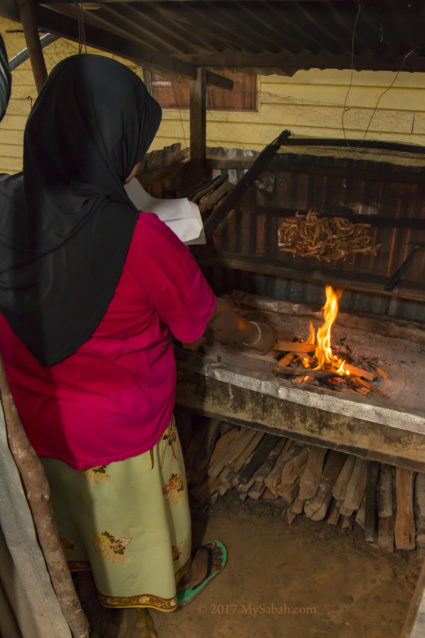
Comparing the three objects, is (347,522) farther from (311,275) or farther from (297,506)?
(311,275)

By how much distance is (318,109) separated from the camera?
5.37 meters

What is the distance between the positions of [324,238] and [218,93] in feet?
12.3

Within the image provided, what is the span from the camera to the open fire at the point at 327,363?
9.52 feet

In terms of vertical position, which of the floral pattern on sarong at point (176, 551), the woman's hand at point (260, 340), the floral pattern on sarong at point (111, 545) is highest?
the woman's hand at point (260, 340)

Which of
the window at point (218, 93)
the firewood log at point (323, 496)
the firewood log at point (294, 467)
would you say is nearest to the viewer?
the firewood log at point (323, 496)

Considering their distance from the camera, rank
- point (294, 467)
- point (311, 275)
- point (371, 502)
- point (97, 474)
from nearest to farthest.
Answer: point (97, 474) < point (311, 275) < point (371, 502) < point (294, 467)

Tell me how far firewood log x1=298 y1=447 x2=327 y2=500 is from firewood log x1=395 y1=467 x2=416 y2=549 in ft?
1.71

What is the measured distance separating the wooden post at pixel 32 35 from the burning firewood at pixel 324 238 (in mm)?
1605

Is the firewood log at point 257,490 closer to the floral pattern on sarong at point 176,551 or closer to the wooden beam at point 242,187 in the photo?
the floral pattern on sarong at point 176,551

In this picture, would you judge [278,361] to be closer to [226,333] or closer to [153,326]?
[226,333]

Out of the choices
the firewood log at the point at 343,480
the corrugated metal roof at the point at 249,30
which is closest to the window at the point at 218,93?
the corrugated metal roof at the point at 249,30

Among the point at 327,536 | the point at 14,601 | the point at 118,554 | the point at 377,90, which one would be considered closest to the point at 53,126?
the point at 14,601

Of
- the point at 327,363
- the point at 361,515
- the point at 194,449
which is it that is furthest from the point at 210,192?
the point at 361,515

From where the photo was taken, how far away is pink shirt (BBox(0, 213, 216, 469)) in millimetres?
1671
